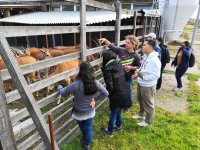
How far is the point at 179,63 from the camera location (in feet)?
20.0

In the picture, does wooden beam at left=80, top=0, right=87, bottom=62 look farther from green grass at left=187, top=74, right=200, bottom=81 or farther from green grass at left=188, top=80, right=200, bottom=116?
green grass at left=187, top=74, right=200, bottom=81

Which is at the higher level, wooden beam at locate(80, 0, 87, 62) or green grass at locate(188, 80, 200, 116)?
wooden beam at locate(80, 0, 87, 62)

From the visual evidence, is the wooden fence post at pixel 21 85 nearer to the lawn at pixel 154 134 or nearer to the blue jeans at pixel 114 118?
the lawn at pixel 154 134

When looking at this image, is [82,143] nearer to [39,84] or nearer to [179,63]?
[39,84]

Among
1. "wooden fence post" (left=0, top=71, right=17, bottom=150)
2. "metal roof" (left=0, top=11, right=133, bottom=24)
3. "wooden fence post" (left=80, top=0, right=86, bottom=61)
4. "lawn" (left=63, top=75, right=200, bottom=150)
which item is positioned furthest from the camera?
"metal roof" (left=0, top=11, right=133, bottom=24)

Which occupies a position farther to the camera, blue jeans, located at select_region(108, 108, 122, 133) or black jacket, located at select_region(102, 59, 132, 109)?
blue jeans, located at select_region(108, 108, 122, 133)

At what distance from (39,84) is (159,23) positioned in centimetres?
1092

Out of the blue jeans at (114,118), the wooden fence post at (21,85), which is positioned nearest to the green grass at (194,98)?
the blue jeans at (114,118)

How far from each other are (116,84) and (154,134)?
1424 mm

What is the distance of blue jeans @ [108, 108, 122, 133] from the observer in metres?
3.70

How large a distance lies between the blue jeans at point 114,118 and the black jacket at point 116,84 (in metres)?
0.13

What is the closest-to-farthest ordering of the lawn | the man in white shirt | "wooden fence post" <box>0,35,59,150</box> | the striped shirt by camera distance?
"wooden fence post" <box>0,35,59,150</box> → the lawn → the man in white shirt → the striped shirt

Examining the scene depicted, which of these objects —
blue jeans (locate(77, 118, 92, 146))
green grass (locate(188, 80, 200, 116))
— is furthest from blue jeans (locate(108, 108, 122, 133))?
green grass (locate(188, 80, 200, 116))

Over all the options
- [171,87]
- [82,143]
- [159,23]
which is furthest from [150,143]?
[159,23]
